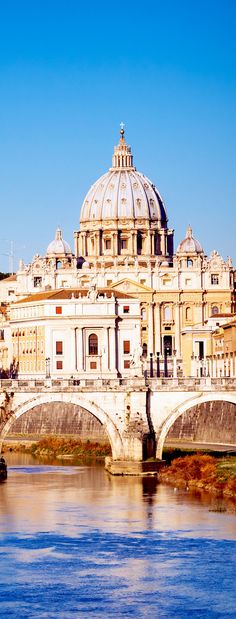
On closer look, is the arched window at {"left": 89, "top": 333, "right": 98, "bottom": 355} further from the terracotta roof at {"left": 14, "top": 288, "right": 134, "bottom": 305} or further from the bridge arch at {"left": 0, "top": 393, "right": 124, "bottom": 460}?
the bridge arch at {"left": 0, "top": 393, "right": 124, "bottom": 460}

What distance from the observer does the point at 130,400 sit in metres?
69.1

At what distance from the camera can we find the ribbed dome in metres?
149

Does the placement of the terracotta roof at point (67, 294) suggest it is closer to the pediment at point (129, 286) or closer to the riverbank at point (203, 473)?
the pediment at point (129, 286)

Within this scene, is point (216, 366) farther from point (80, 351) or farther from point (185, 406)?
point (185, 406)

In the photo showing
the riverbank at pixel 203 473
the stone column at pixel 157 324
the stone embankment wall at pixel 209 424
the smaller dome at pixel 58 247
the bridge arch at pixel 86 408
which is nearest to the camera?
the riverbank at pixel 203 473

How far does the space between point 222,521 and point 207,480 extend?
804 centimetres

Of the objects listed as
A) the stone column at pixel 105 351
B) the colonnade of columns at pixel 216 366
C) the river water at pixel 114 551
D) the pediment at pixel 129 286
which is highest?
the pediment at pixel 129 286

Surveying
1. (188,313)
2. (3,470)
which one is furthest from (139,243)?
(3,470)

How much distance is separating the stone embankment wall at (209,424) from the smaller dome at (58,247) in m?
61.3

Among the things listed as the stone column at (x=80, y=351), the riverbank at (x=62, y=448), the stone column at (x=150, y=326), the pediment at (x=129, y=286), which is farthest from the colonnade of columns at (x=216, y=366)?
the pediment at (x=129, y=286)

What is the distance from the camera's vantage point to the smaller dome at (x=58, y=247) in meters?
142

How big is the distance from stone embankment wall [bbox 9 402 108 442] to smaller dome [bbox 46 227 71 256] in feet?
167

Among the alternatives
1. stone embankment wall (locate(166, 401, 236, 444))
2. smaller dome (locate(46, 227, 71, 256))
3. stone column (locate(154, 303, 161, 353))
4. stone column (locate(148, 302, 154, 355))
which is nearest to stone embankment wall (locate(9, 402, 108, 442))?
stone embankment wall (locate(166, 401, 236, 444))

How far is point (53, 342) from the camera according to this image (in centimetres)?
10688
